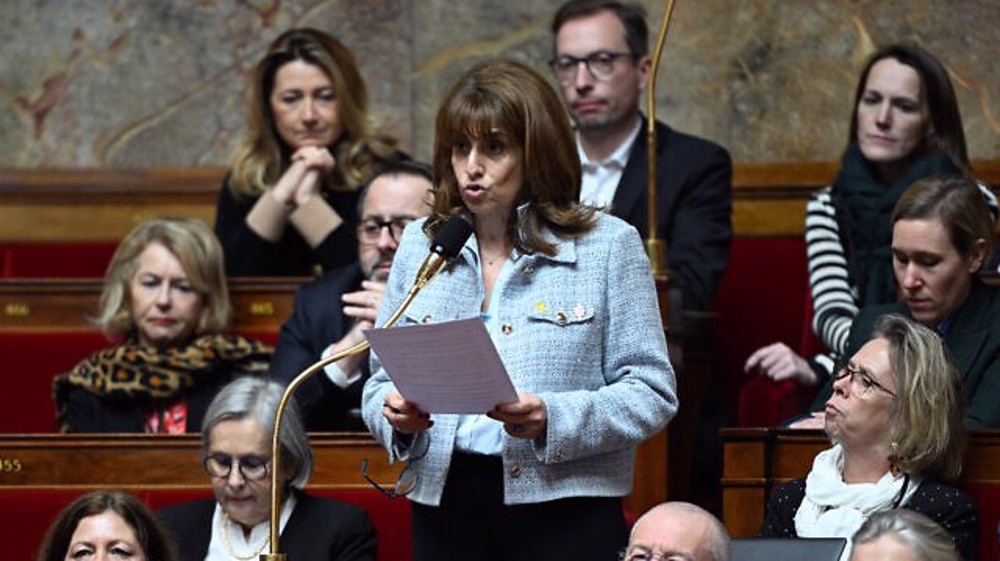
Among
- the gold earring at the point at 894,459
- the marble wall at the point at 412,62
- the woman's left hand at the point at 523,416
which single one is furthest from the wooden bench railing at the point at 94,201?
the woman's left hand at the point at 523,416

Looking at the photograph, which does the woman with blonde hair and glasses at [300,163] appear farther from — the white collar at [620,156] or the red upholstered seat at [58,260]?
the red upholstered seat at [58,260]

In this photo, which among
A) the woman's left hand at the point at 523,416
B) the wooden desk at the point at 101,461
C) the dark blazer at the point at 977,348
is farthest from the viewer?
the wooden desk at the point at 101,461

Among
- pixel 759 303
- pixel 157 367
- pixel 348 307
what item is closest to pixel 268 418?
pixel 348 307

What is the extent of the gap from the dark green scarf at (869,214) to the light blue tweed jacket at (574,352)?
5.01 feet

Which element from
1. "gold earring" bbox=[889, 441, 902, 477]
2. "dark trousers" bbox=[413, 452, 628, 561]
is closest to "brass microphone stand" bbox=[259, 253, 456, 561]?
"dark trousers" bbox=[413, 452, 628, 561]

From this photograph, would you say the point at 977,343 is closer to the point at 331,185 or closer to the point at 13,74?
the point at 331,185

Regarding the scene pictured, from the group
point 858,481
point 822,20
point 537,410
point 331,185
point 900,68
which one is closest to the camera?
point 537,410

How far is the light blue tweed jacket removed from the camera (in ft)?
11.3

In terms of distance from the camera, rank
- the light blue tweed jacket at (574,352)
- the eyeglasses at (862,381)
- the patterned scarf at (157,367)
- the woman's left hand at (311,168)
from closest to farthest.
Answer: the light blue tweed jacket at (574,352) → the eyeglasses at (862,381) → the patterned scarf at (157,367) → the woman's left hand at (311,168)

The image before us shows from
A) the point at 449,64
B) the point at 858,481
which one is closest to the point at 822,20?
the point at 449,64

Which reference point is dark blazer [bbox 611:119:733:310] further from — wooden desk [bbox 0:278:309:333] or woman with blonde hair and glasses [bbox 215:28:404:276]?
wooden desk [bbox 0:278:309:333]

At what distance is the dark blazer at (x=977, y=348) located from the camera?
4.23 metres

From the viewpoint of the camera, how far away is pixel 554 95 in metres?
3.62

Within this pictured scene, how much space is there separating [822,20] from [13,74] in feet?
7.88
